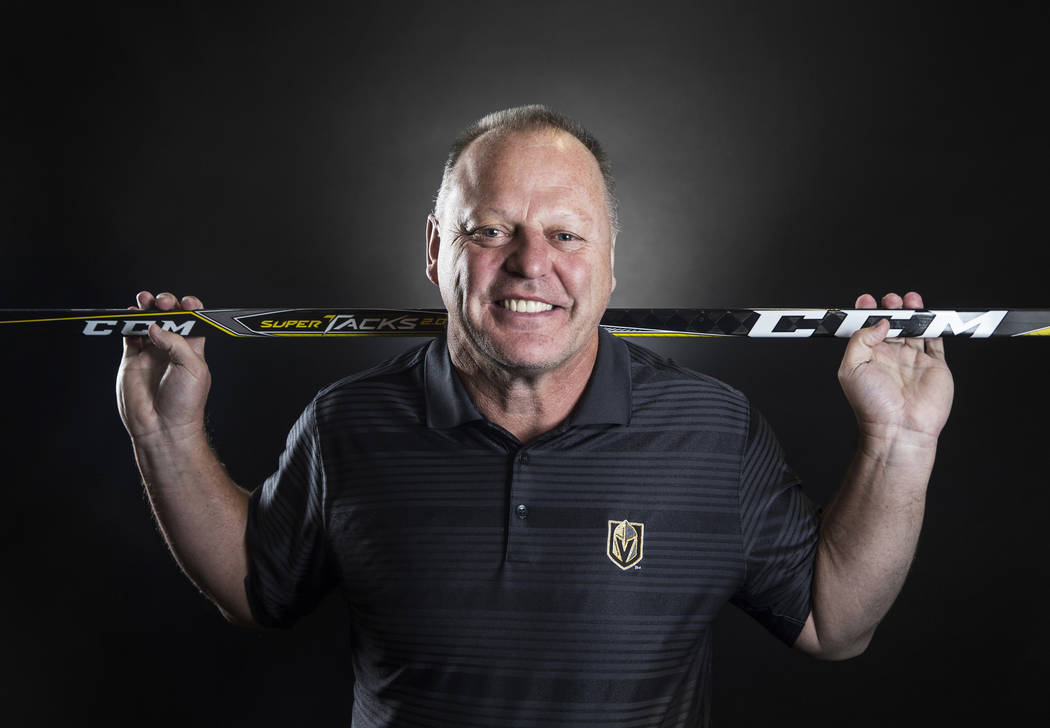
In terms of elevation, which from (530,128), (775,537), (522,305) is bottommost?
(775,537)

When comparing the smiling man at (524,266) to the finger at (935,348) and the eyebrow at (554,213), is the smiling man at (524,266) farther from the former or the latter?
the finger at (935,348)

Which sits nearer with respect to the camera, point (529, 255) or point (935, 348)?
point (529, 255)

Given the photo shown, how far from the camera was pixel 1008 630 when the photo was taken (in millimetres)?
2664

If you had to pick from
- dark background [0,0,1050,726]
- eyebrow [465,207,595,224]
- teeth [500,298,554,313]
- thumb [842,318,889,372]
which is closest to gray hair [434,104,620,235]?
eyebrow [465,207,595,224]

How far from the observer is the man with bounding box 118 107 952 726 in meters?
1.64

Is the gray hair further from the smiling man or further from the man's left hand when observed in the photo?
the man's left hand

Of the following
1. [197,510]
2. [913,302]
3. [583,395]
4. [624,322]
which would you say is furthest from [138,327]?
[913,302]

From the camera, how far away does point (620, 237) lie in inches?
107

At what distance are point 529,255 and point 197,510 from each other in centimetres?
78

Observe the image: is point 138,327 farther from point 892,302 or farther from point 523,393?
point 892,302

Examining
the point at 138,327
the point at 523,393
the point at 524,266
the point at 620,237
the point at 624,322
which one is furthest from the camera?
the point at 620,237

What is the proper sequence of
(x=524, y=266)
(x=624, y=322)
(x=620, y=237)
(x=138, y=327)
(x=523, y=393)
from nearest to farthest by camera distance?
(x=524, y=266) → (x=523, y=393) → (x=138, y=327) → (x=624, y=322) → (x=620, y=237)

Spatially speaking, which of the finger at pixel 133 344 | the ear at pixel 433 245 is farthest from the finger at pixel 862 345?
the finger at pixel 133 344

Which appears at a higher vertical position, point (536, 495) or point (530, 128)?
point (530, 128)
